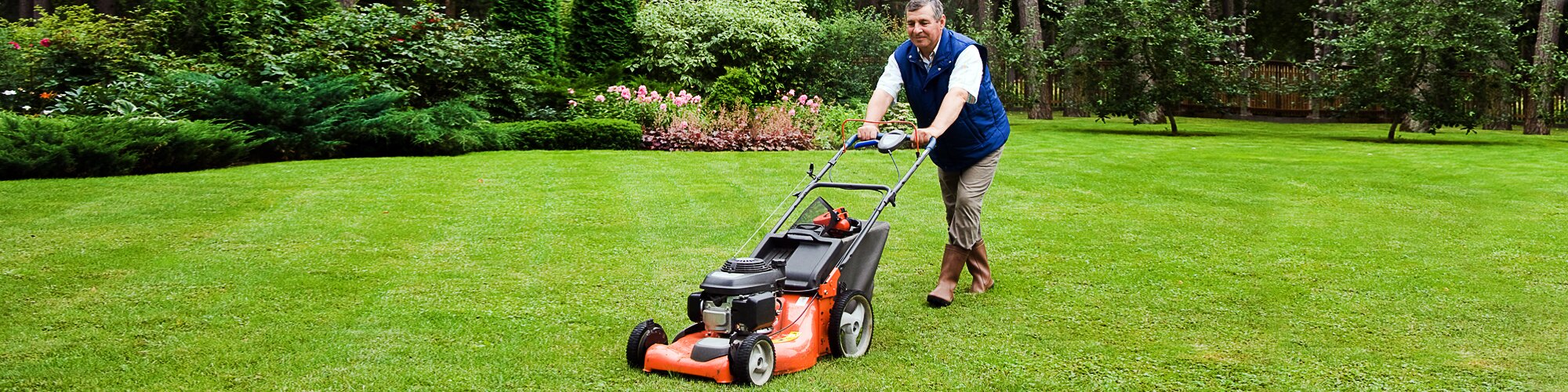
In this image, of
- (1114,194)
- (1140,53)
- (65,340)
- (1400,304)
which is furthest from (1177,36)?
(65,340)

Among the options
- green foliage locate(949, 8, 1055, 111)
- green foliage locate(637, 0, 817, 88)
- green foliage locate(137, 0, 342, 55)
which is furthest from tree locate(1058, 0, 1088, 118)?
green foliage locate(137, 0, 342, 55)

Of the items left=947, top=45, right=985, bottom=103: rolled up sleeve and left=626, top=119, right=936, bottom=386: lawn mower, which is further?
left=947, top=45, right=985, bottom=103: rolled up sleeve

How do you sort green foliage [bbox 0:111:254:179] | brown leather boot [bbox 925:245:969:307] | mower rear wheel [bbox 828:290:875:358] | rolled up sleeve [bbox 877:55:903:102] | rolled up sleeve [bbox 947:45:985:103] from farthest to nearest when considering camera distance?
green foliage [bbox 0:111:254:179] → brown leather boot [bbox 925:245:969:307] → rolled up sleeve [bbox 877:55:903:102] → rolled up sleeve [bbox 947:45:985:103] → mower rear wheel [bbox 828:290:875:358]

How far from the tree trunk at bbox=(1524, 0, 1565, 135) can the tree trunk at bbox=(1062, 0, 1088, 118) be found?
20.6 feet

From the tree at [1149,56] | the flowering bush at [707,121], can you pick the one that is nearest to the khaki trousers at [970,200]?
the flowering bush at [707,121]

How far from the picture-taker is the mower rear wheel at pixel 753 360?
3779 millimetres

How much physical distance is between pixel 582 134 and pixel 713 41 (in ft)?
17.3

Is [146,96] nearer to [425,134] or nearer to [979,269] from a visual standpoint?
[425,134]

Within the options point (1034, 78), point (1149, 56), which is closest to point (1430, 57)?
point (1149, 56)

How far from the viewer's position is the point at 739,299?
12.8 feet

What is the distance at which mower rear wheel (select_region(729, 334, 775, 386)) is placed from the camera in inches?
149

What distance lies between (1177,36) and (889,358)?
14.6 metres

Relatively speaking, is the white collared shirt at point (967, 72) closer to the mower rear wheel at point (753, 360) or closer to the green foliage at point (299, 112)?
the mower rear wheel at point (753, 360)

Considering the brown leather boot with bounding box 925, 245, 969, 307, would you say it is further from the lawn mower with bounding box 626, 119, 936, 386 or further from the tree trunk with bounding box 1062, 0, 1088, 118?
the tree trunk with bounding box 1062, 0, 1088, 118
